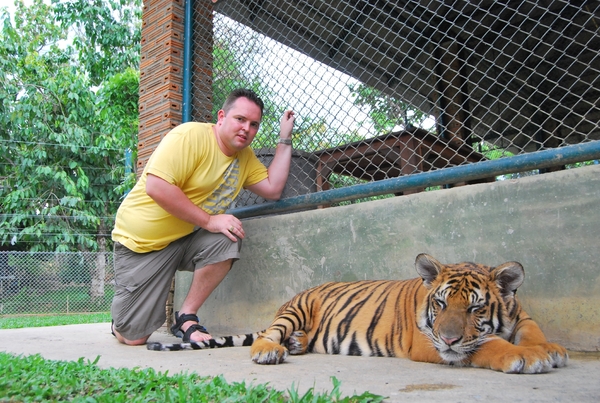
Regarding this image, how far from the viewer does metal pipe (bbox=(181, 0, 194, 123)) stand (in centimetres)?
447

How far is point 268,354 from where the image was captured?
2336mm

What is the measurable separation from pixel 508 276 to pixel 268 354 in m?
1.20

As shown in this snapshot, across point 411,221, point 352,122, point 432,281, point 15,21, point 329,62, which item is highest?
point 15,21

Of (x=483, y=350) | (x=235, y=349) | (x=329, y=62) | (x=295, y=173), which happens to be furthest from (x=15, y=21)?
(x=483, y=350)

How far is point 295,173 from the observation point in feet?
13.6

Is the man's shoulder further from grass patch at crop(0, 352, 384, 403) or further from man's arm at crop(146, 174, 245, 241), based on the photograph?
grass patch at crop(0, 352, 384, 403)

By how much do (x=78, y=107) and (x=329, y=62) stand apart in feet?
35.5

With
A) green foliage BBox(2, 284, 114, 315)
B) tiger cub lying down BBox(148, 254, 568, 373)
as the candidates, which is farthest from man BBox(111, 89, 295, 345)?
green foliage BBox(2, 284, 114, 315)

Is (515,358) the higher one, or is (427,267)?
(427,267)

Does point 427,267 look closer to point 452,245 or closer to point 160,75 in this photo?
point 452,245

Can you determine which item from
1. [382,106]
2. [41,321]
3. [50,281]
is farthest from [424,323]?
[50,281]

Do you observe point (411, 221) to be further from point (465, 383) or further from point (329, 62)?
point (329, 62)

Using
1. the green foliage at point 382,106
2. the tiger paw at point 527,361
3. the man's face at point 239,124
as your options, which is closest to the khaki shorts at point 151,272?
the man's face at point 239,124

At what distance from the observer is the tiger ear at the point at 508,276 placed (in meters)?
2.23
